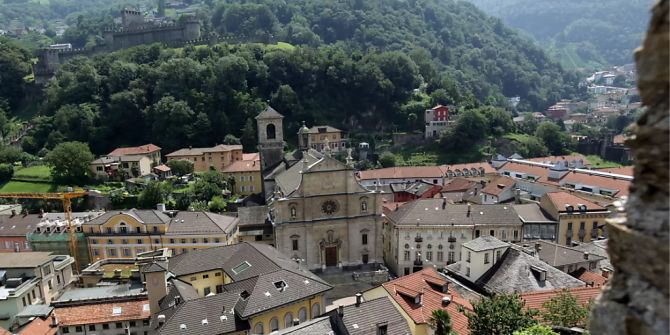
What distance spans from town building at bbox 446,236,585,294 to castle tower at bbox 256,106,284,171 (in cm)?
3185

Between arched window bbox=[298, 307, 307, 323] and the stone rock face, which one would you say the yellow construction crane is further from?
the stone rock face

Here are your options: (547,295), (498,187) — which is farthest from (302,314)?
(498,187)

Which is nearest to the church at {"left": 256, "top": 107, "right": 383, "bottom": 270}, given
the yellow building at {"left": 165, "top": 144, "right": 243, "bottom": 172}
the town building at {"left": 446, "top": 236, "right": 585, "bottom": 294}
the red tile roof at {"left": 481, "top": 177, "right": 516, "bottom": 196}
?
the town building at {"left": 446, "top": 236, "right": 585, "bottom": 294}

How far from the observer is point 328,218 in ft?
153

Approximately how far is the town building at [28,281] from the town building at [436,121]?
76.9 metres

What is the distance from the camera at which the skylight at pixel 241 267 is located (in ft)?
116

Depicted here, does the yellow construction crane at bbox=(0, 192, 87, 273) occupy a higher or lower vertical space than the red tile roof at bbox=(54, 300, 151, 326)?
higher

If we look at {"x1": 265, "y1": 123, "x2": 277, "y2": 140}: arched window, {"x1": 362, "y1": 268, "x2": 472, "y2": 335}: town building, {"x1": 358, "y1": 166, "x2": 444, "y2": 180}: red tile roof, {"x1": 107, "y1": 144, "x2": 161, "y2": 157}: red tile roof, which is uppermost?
{"x1": 265, "y1": 123, "x2": 277, "y2": 140}: arched window

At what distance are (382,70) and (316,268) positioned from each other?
7348cm

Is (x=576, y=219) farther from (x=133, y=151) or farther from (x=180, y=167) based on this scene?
(x=133, y=151)

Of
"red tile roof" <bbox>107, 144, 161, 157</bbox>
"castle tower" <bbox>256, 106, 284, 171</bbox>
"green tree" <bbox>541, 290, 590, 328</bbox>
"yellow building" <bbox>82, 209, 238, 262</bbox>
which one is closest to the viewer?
"green tree" <bbox>541, 290, 590, 328</bbox>

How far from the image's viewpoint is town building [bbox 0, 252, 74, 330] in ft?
106

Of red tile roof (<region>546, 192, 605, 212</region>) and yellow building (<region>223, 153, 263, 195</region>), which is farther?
yellow building (<region>223, 153, 263, 195</region>)

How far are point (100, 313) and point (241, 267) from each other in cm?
1033
